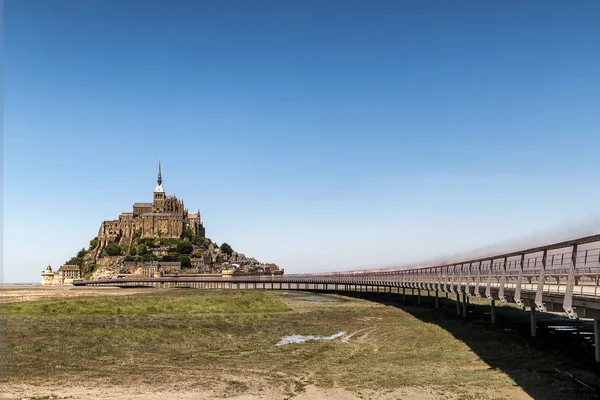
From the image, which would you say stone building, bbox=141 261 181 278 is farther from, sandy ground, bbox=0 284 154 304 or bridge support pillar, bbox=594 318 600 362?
bridge support pillar, bbox=594 318 600 362

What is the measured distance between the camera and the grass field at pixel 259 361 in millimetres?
20391

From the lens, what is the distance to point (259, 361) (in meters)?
26.3

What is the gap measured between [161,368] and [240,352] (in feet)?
18.6

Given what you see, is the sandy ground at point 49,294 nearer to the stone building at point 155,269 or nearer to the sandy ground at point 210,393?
the sandy ground at point 210,393

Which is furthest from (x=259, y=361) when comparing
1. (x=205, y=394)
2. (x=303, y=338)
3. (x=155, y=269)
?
(x=155, y=269)

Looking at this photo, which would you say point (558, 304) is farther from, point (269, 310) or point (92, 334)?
point (269, 310)

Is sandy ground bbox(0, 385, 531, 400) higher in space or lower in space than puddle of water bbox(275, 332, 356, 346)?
higher

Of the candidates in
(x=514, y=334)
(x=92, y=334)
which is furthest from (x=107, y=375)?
(x=514, y=334)

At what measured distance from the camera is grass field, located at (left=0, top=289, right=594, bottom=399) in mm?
20391

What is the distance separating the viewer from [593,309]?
18859 mm

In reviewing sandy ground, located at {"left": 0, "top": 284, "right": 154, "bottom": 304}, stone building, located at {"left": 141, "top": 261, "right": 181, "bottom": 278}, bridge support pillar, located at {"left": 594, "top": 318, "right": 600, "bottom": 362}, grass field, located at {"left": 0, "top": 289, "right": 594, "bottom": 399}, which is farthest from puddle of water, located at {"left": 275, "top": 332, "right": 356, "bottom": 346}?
stone building, located at {"left": 141, "top": 261, "right": 181, "bottom": 278}

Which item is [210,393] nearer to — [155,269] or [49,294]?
[49,294]

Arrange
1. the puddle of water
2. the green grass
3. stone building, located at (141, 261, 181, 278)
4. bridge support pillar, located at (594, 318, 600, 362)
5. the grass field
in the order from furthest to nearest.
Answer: stone building, located at (141, 261, 181, 278)
the green grass
the puddle of water
bridge support pillar, located at (594, 318, 600, 362)
the grass field

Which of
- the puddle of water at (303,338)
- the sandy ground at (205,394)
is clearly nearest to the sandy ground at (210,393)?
the sandy ground at (205,394)
